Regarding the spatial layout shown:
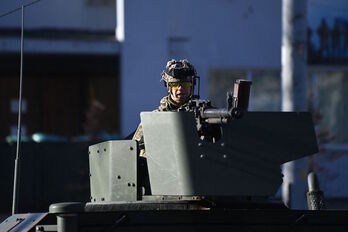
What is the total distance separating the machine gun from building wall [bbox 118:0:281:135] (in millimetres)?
15508

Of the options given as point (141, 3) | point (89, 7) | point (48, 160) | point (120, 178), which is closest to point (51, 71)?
point (89, 7)

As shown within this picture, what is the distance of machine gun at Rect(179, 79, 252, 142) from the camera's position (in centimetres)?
629

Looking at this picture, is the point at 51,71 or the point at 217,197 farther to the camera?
the point at 51,71

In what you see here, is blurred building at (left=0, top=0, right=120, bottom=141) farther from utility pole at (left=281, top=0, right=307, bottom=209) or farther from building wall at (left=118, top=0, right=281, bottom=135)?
utility pole at (left=281, top=0, right=307, bottom=209)

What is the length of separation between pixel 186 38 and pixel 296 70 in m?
8.20

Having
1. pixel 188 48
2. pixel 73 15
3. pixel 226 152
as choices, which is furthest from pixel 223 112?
pixel 73 15

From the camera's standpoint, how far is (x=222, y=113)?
20.7 ft

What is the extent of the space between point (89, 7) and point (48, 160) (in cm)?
545

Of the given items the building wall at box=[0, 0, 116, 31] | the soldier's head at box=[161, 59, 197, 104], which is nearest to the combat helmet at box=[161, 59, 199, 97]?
the soldier's head at box=[161, 59, 197, 104]

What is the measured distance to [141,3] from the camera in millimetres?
22312

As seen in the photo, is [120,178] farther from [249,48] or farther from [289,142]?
[249,48]

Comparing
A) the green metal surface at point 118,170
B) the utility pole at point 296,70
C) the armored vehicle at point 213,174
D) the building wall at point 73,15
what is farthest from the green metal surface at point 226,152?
the building wall at point 73,15

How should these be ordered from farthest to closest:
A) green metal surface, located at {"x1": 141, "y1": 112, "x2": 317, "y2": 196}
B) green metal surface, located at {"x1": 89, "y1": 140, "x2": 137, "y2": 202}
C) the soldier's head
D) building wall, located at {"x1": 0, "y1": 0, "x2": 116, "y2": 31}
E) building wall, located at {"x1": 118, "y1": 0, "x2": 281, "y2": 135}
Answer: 1. building wall, located at {"x1": 0, "y1": 0, "x2": 116, "y2": 31}
2. building wall, located at {"x1": 118, "y1": 0, "x2": 281, "y2": 135}
3. the soldier's head
4. green metal surface, located at {"x1": 89, "y1": 140, "x2": 137, "y2": 202}
5. green metal surface, located at {"x1": 141, "y1": 112, "x2": 317, "y2": 196}

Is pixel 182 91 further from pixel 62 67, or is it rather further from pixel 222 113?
pixel 62 67
